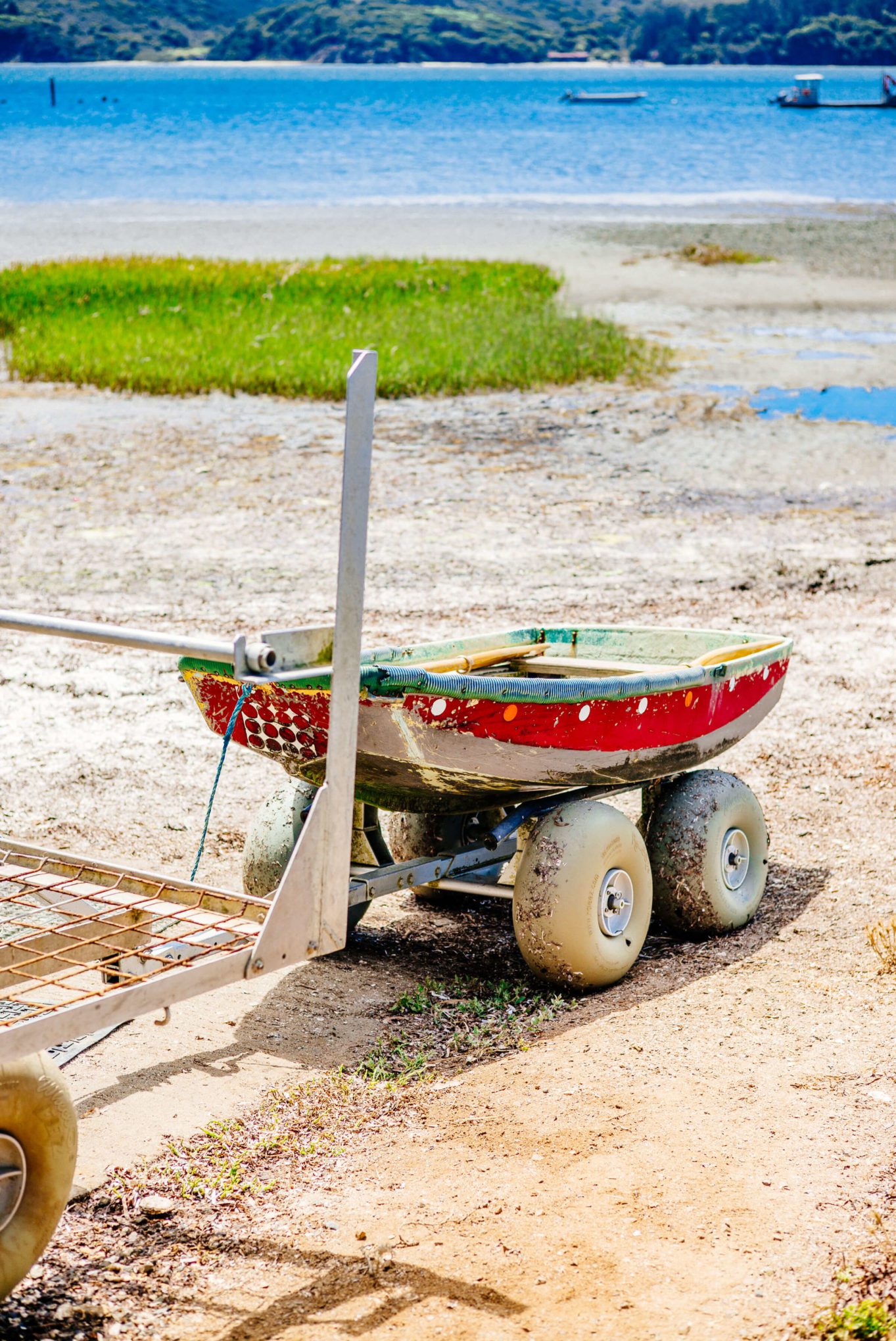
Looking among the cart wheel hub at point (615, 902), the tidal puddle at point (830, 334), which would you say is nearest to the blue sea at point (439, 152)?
the tidal puddle at point (830, 334)

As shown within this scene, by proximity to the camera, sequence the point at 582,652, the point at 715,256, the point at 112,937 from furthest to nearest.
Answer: the point at 715,256, the point at 582,652, the point at 112,937

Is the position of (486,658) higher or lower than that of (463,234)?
lower

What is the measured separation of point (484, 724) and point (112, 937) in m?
1.15

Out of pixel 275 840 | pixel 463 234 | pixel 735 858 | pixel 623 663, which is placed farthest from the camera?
pixel 463 234

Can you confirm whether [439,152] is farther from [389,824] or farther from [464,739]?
[464,739]

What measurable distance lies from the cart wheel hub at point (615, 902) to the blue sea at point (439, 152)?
39066mm

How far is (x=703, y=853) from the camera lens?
4.93 metres

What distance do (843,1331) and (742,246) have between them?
3048 centimetres

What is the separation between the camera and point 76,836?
5.79 metres

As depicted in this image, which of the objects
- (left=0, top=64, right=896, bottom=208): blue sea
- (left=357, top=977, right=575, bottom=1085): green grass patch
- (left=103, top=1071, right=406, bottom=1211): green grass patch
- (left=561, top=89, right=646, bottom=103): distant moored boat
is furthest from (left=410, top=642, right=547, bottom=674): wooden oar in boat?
(left=561, top=89, right=646, bottom=103): distant moored boat

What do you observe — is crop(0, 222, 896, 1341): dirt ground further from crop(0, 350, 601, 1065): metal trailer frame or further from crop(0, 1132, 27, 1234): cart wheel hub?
crop(0, 350, 601, 1065): metal trailer frame

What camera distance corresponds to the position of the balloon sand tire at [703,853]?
16.2ft

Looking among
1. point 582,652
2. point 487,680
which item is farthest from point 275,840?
point 582,652

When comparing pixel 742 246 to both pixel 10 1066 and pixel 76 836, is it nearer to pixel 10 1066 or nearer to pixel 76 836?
pixel 76 836
